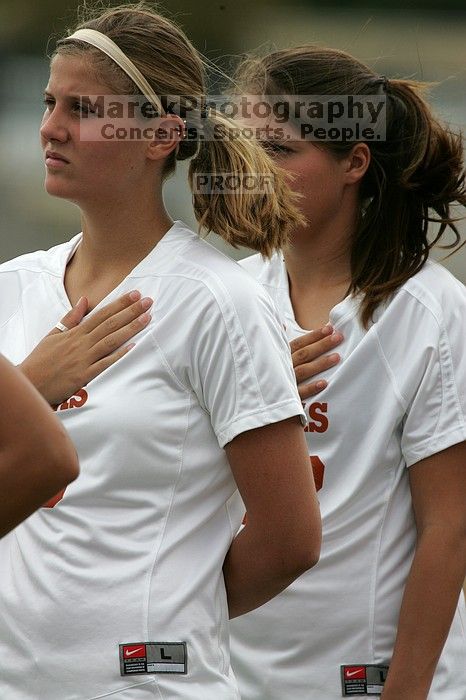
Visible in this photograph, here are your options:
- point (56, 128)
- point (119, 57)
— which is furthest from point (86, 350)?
point (119, 57)

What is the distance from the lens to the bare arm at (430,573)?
1779mm

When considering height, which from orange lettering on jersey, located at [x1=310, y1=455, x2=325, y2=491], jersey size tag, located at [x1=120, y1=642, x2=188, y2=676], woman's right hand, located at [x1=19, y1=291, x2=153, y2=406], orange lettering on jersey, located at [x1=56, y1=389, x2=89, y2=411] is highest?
woman's right hand, located at [x1=19, y1=291, x2=153, y2=406]

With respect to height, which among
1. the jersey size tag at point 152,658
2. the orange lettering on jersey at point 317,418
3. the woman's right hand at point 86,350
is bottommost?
the jersey size tag at point 152,658

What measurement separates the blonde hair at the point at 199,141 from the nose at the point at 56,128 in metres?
0.08

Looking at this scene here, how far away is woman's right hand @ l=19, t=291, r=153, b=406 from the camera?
5.18ft

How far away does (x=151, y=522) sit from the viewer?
1509 millimetres

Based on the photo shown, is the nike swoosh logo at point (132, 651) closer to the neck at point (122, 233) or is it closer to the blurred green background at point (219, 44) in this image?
the neck at point (122, 233)

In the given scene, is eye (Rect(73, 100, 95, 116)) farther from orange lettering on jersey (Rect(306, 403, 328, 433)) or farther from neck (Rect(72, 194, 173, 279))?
orange lettering on jersey (Rect(306, 403, 328, 433))

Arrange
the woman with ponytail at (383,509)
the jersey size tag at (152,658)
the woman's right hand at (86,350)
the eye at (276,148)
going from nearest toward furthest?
the jersey size tag at (152,658)
the woman's right hand at (86,350)
the woman with ponytail at (383,509)
the eye at (276,148)

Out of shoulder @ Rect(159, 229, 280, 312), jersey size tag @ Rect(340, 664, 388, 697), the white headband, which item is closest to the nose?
the white headband

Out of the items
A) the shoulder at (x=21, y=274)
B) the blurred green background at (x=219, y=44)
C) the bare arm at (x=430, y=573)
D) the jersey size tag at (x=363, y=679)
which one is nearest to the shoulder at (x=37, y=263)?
the shoulder at (x=21, y=274)

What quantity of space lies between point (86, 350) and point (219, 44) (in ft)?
9.43

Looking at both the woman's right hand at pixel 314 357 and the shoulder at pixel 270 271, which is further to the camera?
the shoulder at pixel 270 271

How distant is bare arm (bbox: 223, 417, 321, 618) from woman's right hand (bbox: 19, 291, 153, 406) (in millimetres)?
201
